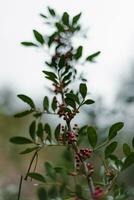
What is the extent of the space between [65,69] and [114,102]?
3.67ft

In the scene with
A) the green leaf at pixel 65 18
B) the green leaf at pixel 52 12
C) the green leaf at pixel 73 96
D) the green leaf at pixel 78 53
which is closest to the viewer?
the green leaf at pixel 73 96

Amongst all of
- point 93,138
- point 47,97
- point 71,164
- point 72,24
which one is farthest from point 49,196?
point 72,24

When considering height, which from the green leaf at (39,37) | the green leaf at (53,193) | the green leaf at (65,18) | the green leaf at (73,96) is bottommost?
the green leaf at (53,193)

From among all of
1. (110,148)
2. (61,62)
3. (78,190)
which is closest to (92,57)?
(61,62)

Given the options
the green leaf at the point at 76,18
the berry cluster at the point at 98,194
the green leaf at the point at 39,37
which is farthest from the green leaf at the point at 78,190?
the green leaf at the point at 76,18

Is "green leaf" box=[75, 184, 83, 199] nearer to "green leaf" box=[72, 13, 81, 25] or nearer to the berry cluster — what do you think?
the berry cluster

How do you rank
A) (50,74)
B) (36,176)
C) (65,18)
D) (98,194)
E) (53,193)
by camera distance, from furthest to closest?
(65,18) < (50,74) < (53,193) < (36,176) < (98,194)

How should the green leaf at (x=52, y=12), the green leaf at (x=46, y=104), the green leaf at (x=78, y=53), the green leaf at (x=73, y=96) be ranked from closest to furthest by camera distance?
the green leaf at (x=73, y=96)
the green leaf at (x=46, y=104)
the green leaf at (x=78, y=53)
the green leaf at (x=52, y=12)

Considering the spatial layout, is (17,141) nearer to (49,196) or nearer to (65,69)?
(49,196)

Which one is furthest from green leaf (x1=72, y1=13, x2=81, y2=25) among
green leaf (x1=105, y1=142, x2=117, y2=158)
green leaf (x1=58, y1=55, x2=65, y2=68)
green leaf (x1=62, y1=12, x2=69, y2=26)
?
green leaf (x1=105, y1=142, x2=117, y2=158)

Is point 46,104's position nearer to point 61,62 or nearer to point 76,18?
point 61,62

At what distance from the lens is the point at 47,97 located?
1.69 m

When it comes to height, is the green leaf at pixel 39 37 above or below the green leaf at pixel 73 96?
above

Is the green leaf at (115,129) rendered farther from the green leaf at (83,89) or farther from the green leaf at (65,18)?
the green leaf at (65,18)
